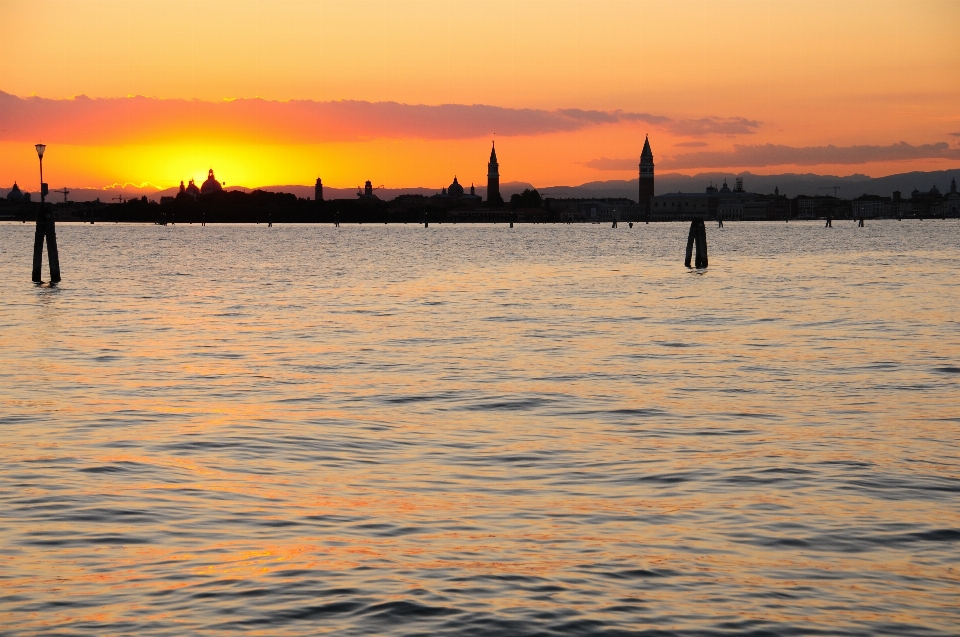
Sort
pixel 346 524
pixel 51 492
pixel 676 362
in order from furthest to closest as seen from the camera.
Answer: pixel 676 362
pixel 51 492
pixel 346 524

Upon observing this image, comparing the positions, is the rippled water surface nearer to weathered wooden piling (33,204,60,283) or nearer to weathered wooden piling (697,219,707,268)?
weathered wooden piling (33,204,60,283)

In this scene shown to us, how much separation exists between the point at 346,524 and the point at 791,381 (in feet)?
39.5

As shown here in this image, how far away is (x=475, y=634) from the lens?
7.93 metres

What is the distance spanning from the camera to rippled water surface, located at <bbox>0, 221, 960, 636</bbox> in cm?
852

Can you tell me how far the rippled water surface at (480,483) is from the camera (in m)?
8.52

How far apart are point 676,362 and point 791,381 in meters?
3.36

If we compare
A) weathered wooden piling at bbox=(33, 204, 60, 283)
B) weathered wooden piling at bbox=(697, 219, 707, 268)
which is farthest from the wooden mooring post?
weathered wooden piling at bbox=(33, 204, 60, 283)

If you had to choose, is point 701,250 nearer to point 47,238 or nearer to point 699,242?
point 699,242

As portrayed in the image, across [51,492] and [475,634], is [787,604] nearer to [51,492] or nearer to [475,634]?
[475,634]

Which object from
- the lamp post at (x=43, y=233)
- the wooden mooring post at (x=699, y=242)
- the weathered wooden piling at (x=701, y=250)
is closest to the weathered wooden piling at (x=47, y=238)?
the lamp post at (x=43, y=233)

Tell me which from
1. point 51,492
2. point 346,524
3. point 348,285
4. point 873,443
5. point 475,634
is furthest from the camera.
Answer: point 348,285

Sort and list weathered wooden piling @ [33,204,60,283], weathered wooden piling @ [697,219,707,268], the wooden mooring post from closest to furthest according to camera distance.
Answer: weathered wooden piling @ [33,204,60,283] < the wooden mooring post < weathered wooden piling @ [697,219,707,268]

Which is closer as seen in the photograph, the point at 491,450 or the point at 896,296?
the point at 491,450

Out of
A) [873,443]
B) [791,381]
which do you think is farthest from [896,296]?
[873,443]
